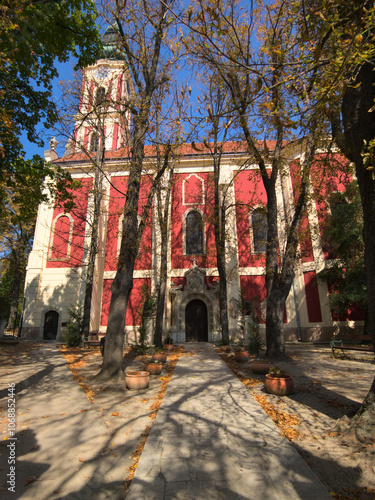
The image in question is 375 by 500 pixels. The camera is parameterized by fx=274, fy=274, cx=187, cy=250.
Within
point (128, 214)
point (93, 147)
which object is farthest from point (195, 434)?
point (93, 147)

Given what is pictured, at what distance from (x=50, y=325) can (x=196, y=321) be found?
923 cm

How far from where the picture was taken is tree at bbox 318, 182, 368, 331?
13.1 m

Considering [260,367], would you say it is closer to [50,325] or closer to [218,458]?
[218,458]

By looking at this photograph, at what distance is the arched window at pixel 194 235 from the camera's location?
57.8ft

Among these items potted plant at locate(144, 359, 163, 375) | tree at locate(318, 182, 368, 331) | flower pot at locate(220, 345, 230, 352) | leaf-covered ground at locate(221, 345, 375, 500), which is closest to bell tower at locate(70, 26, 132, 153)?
potted plant at locate(144, 359, 163, 375)

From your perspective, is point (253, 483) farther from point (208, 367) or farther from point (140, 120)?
point (140, 120)

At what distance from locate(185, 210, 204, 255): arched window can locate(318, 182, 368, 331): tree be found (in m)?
7.20

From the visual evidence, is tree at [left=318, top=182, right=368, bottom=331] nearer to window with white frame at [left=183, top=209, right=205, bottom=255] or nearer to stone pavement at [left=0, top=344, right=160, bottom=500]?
window with white frame at [left=183, top=209, right=205, bottom=255]

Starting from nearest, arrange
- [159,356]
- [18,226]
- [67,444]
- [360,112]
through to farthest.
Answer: [67,444]
[360,112]
[159,356]
[18,226]

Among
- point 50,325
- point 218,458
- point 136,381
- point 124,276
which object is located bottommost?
point 218,458

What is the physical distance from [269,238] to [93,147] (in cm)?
1300

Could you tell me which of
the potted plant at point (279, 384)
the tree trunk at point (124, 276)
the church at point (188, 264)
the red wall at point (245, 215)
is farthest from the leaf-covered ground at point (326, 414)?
the red wall at point (245, 215)

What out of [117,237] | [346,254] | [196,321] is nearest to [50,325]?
[117,237]

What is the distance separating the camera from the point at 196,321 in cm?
1675
